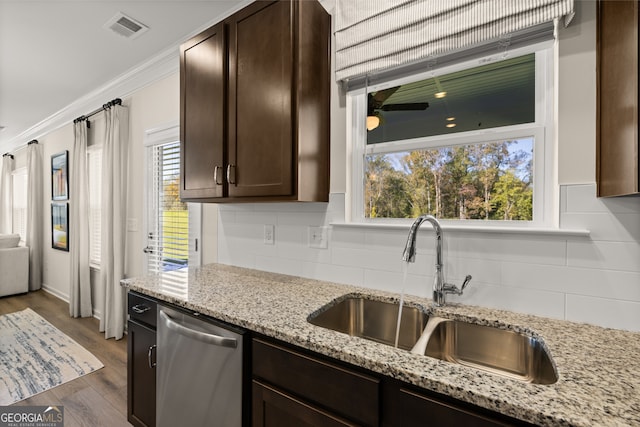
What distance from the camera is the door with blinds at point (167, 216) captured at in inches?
101

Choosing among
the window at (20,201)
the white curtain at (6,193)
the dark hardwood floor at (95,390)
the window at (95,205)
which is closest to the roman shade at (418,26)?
the dark hardwood floor at (95,390)

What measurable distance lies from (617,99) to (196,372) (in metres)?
1.78

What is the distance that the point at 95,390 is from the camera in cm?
219

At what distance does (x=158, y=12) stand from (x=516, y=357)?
9.28 feet

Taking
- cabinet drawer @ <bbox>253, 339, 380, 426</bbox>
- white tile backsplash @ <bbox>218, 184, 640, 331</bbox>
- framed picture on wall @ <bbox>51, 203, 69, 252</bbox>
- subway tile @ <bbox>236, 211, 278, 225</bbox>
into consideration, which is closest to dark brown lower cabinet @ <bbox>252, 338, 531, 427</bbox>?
cabinet drawer @ <bbox>253, 339, 380, 426</bbox>

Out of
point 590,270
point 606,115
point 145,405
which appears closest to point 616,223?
point 590,270

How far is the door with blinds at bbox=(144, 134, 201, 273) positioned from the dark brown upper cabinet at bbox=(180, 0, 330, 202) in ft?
2.64

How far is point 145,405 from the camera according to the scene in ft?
5.16

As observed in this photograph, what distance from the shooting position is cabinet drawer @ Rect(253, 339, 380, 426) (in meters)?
0.84

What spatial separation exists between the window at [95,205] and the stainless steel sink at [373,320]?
3.46 metres

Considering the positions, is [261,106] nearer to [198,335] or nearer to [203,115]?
[203,115]

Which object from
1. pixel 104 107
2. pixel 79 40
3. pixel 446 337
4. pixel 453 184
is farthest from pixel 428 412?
pixel 104 107
